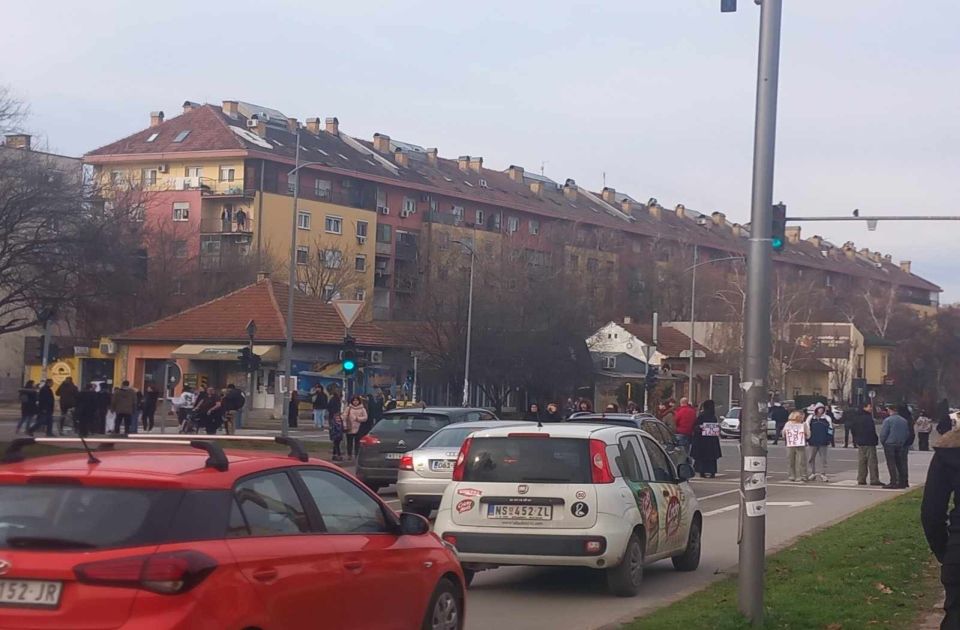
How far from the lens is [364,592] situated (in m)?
7.05

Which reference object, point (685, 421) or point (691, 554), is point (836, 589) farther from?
point (685, 421)

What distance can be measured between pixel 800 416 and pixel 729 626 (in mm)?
21154

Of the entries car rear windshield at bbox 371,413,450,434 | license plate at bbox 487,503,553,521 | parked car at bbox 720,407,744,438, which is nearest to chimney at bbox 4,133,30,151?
car rear windshield at bbox 371,413,450,434

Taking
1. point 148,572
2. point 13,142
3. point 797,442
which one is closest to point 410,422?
point 797,442

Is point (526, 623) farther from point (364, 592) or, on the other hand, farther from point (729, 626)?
point (364, 592)

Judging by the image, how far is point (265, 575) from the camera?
616cm

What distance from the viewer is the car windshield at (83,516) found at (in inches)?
225

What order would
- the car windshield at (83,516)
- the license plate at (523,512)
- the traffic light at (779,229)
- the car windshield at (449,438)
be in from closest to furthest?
the car windshield at (83,516) < the license plate at (523,512) < the traffic light at (779,229) < the car windshield at (449,438)

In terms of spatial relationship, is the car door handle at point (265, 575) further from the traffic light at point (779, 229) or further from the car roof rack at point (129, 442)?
the traffic light at point (779, 229)

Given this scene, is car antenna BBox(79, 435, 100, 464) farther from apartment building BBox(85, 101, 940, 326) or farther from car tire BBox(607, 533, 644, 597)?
apartment building BBox(85, 101, 940, 326)

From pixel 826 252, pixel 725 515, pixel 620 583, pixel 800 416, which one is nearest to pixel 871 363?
pixel 826 252

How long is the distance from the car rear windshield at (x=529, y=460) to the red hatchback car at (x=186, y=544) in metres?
4.46

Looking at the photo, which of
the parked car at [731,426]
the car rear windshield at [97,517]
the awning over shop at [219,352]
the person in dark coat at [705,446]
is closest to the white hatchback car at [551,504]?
the car rear windshield at [97,517]

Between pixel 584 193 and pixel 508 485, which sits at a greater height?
pixel 584 193
